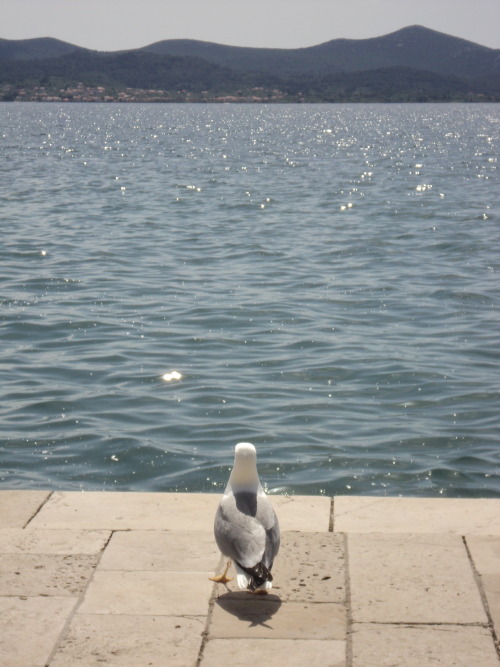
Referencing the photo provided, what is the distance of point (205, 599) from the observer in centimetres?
457

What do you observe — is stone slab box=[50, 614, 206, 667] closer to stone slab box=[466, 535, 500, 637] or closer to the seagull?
the seagull

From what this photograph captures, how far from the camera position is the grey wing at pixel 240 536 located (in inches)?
175

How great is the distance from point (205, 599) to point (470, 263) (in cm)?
1432

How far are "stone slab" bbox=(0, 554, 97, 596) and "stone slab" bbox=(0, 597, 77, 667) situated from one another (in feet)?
0.30

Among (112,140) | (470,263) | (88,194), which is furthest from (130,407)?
(112,140)

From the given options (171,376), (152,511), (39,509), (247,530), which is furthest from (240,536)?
(171,376)

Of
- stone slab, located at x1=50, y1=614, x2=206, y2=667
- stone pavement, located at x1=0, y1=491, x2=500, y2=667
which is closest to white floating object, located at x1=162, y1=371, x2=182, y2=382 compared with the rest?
stone pavement, located at x1=0, y1=491, x2=500, y2=667

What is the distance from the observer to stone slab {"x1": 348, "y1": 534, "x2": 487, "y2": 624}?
4406 millimetres

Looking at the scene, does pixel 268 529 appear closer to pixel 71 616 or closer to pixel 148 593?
pixel 148 593

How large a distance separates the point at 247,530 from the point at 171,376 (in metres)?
6.38

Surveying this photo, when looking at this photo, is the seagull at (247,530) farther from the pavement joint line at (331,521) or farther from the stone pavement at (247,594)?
the pavement joint line at (331,521)

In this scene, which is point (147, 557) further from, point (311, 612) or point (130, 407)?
point (130, 407)

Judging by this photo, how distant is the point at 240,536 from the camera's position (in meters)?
4.50

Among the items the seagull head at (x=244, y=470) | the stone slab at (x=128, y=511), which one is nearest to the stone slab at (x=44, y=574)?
the stone slab at (x=128, y=511)
